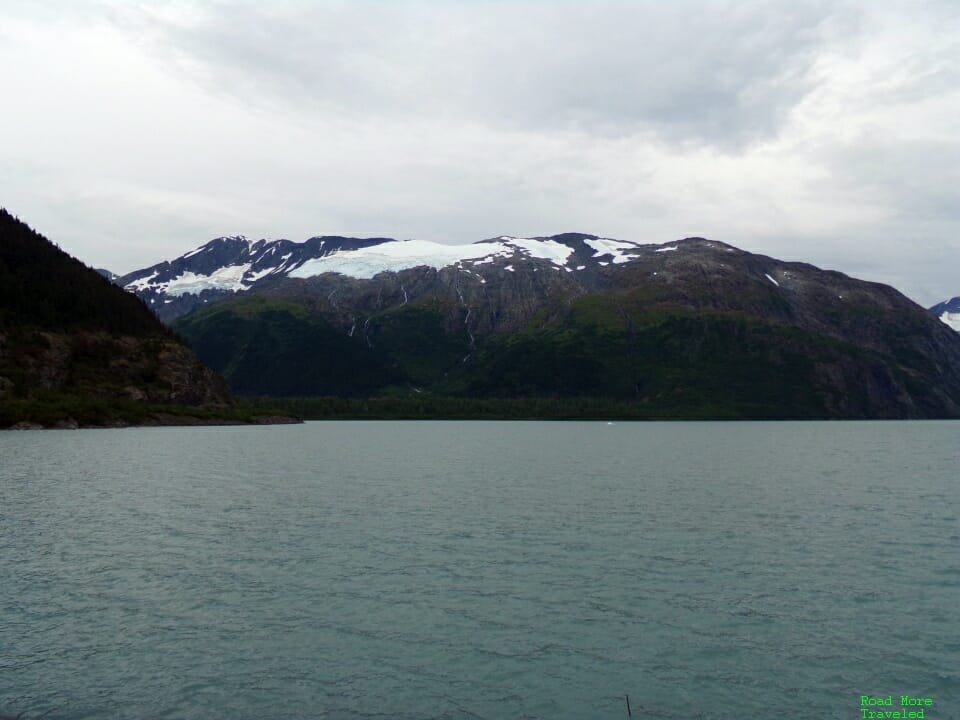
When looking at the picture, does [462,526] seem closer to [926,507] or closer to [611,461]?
[926,507]

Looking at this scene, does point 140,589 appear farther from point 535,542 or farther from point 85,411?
point 85,411

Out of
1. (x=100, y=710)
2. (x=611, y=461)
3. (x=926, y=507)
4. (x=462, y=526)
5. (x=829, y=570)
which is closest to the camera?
(x=100, y=710)

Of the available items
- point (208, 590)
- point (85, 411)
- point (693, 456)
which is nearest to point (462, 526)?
point (208, 590)

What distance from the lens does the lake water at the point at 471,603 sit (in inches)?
958

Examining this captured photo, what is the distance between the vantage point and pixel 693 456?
13000 cm

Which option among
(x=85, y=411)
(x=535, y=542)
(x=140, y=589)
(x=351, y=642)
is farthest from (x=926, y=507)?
(x=85, y=411)

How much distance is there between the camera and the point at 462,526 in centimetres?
5362

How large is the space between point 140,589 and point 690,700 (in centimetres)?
2494

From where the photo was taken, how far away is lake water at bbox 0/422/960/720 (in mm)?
24328

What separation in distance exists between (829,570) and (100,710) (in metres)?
34.8

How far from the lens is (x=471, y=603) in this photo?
3409 centimetres

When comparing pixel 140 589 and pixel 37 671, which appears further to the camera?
pixel 140 589

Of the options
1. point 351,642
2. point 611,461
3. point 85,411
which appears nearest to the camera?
point 351,642

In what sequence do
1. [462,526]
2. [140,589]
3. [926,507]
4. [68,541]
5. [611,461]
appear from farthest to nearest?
1. [611,461]
2. [926,507]
3. [462,526]
4. [68,541]
5. [140,589]
